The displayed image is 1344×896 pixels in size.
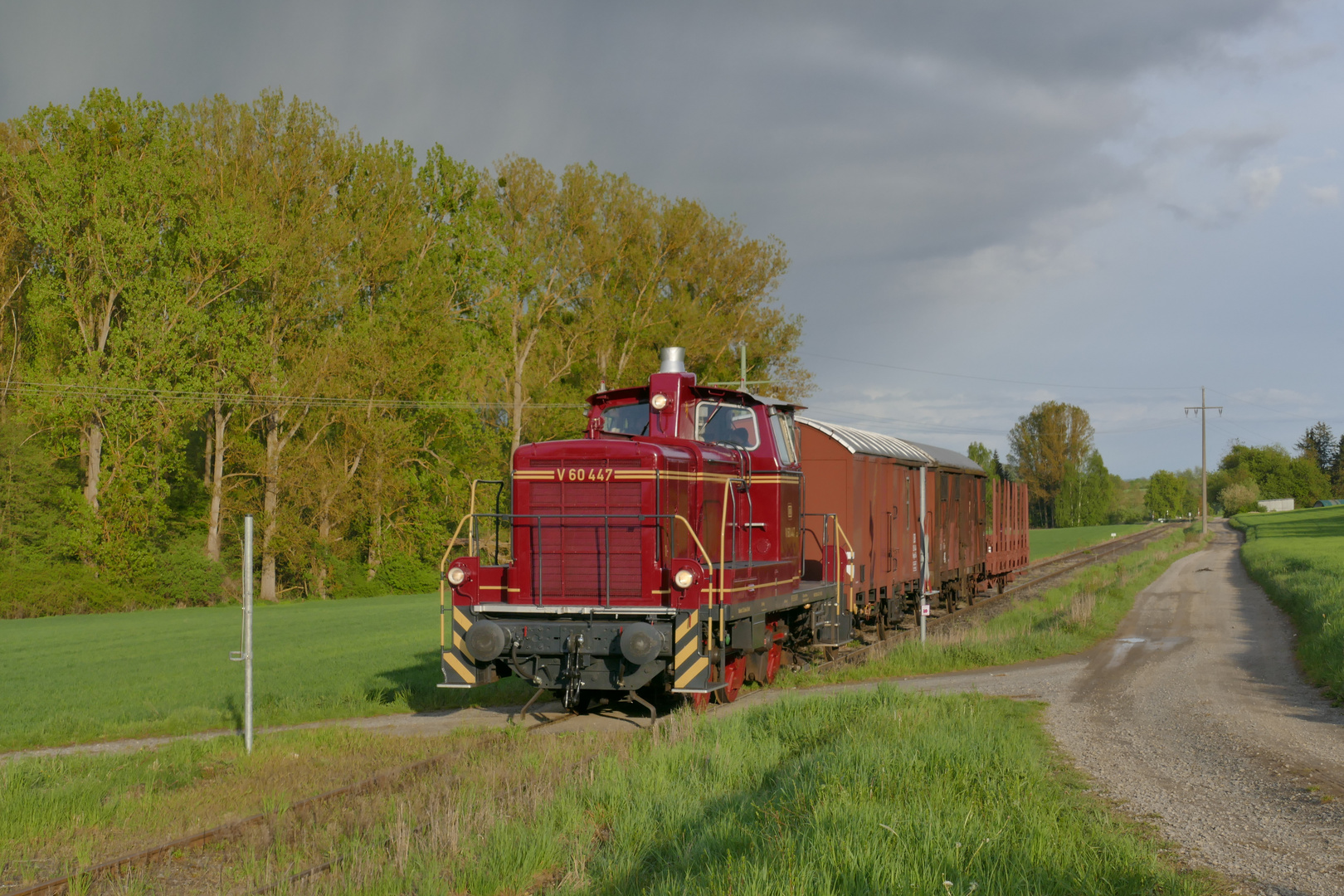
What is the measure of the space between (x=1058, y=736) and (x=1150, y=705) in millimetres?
2536

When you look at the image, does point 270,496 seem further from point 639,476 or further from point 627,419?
point 639,476

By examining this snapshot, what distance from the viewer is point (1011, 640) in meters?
17.0

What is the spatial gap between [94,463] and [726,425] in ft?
94.4

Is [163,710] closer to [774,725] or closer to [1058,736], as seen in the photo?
[774,725]

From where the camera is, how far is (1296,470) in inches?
5797

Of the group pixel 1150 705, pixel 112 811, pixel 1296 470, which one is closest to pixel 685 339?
pixel 1150 705

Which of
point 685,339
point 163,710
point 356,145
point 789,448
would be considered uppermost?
point 356,145

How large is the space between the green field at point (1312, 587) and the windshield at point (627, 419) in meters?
8.89

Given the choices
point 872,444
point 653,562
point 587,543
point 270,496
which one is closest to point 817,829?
point 653,562

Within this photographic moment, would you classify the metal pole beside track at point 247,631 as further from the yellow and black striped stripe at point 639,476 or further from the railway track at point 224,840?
the yellow and black striped stripe at point 639,476

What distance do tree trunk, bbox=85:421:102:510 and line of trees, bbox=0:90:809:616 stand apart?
164 mm

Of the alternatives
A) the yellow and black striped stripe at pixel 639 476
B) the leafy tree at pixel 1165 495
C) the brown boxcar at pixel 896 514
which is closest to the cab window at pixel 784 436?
the yellow and black striped stripe at pixel 639 476

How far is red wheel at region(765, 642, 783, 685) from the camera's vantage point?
13.1 m

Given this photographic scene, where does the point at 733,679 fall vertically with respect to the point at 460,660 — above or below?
below
